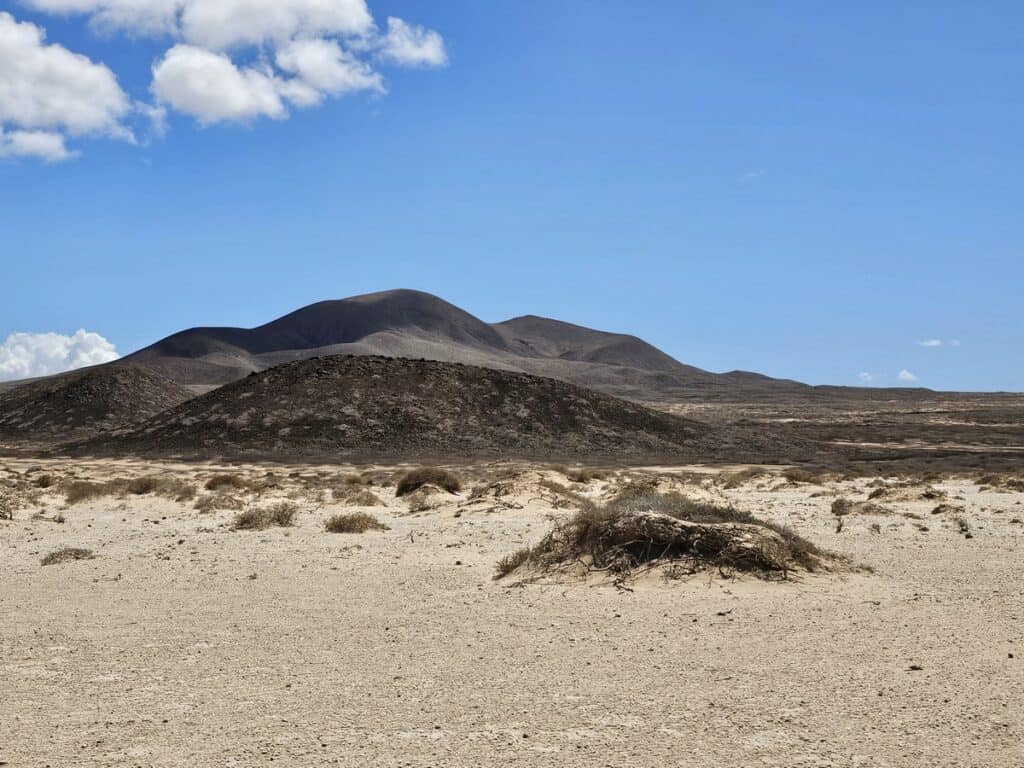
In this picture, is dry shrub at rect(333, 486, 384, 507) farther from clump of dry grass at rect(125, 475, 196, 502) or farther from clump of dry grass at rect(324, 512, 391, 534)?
clump of dry grass at rect(324, 512, 391, 534)

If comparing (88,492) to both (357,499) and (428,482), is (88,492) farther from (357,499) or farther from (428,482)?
(428,482)

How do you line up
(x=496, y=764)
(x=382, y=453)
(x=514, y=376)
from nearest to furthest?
(x=496, y=764) < (x=382, y=453) < (x=514, y=376)

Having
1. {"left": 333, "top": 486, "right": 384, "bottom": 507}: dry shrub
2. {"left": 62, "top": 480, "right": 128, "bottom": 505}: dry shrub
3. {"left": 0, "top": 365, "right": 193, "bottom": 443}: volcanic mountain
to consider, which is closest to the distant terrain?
{"left": 0, "top": 365, "right": 193, "bottom": 443}: volcanic mountain

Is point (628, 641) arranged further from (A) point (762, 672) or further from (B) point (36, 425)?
(B) point (36, 425)

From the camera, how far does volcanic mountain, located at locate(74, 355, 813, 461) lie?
6241cm

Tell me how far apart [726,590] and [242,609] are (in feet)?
21.3

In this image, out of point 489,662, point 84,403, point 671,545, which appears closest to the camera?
point 489,662

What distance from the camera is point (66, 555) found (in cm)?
1535

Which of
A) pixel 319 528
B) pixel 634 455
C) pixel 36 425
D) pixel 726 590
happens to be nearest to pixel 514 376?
pixel 634 455

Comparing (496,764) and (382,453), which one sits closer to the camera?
(496,764)

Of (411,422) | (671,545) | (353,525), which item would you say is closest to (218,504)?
(353,525)

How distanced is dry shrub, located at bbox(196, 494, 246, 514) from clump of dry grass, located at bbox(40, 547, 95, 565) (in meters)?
7.88

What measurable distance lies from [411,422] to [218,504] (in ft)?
139

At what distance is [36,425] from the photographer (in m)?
86.2
